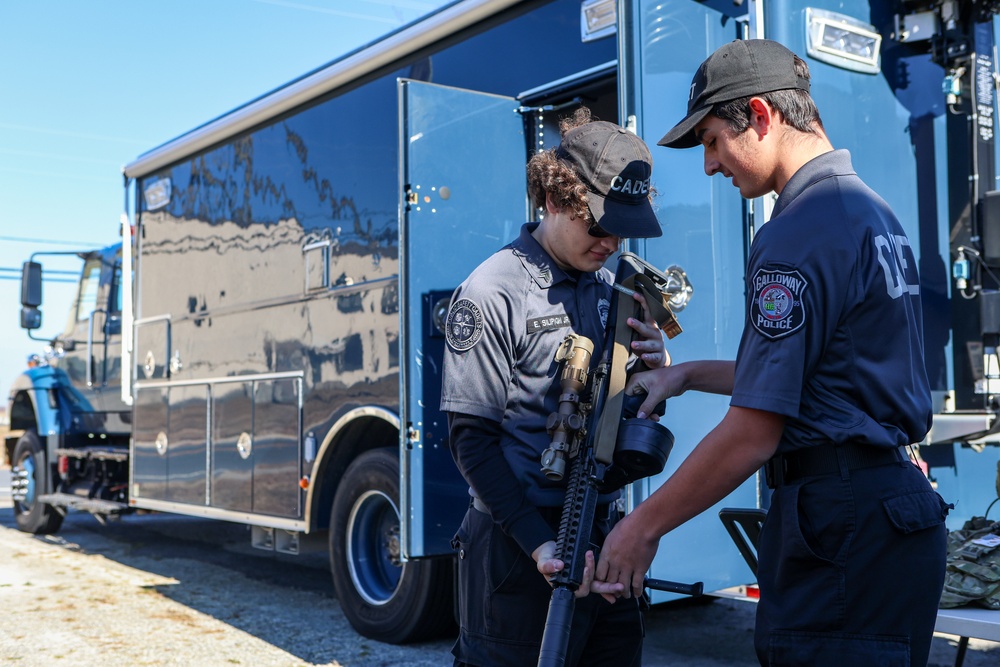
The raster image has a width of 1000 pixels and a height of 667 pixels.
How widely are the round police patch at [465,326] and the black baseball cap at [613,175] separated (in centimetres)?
34

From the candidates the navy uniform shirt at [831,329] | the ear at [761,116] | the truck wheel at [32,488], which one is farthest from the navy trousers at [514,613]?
the truck wheel at [32,488]

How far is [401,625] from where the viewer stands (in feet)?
17.6

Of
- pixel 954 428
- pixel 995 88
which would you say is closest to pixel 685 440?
pixel 954 428

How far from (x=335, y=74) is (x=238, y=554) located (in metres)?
4.56

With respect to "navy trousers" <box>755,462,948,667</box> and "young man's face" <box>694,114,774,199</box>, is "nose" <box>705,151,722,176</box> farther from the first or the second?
"navy trousers" <box>755,462,948,667</box>

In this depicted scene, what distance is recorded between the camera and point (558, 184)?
2.33m

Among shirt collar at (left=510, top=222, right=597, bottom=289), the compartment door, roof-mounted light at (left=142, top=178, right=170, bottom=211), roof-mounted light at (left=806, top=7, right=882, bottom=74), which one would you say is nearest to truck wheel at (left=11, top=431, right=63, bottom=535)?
roof-mounted light at (left=142, top=178, right=170, bottom=211)

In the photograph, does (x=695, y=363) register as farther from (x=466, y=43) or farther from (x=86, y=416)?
(x=86, y=416)

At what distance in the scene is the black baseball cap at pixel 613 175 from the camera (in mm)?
2309

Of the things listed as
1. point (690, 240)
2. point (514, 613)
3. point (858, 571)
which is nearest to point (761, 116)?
point (858, 571)

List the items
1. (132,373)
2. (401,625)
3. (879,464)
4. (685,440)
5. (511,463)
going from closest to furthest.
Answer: (879,464) → (511,463) → (685,440) → (401,625) → (132,373)

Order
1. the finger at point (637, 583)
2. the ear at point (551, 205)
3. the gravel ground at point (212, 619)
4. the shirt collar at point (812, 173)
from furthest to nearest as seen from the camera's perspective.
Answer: the gravel ground at point (212, 619) → the ear at point (551, 205) → the finger at point (637, 583) → the shirt collar at point (812, 173)

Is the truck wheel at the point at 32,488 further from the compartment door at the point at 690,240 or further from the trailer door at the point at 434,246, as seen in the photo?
the compartment door at the point at 690,240

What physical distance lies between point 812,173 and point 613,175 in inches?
19.2
